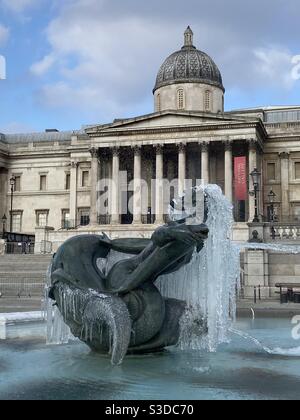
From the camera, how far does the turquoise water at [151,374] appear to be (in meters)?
7.79

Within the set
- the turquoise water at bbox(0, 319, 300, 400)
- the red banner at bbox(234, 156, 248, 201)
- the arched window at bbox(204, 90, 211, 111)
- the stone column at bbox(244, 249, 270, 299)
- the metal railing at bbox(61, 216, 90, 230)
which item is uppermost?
the arched window at bbox(204, 90, 211, 111)

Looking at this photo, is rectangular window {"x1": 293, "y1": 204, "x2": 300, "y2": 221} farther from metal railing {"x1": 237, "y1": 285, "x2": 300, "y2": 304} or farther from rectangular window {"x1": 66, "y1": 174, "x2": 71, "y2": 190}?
metal railing {"x1": 237, "y1": 285, "x2": 300, "y2": 304}

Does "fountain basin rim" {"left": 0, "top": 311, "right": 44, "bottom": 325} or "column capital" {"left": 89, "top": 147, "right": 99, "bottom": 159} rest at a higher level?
"column capital" {"left": 89, "top": 147, "right": 99, "bottom": 159}

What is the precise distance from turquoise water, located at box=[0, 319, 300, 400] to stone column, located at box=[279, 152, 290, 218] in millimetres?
45180

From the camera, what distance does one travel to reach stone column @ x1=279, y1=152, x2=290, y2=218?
5644 cm

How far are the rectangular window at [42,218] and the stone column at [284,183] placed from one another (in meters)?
24.9

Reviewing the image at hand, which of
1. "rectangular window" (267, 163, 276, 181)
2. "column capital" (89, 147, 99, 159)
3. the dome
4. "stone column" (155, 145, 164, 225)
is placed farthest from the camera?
the dome

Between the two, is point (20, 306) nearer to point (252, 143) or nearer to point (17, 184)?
point (252, 143)

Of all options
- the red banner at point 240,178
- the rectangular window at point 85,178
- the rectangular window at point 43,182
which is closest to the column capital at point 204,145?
the red banner at point 240,178

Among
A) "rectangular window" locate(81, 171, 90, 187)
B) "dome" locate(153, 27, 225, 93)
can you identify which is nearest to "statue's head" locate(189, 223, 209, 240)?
"dome" locate(153, 27, 225, 93)

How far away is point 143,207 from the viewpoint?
5675cm

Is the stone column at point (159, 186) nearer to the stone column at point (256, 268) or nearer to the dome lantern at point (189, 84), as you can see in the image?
the dome lantern at point (189, 84)
